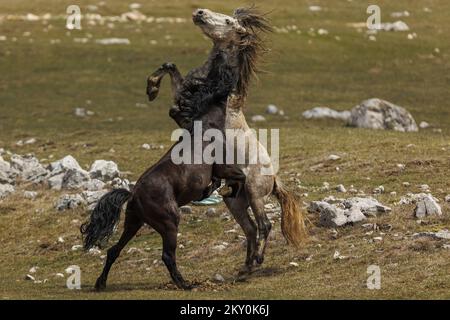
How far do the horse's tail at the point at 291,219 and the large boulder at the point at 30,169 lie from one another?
306 inches

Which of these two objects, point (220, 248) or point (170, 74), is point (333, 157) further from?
point (170, 74)

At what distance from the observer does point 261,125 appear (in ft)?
99.4

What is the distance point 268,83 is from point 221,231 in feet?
67.5

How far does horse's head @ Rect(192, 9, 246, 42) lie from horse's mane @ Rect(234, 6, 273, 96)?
0.43ft

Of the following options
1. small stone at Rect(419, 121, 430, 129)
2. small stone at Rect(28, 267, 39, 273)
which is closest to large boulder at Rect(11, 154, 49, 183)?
small stone at Rect(28, 267, 39, 273)

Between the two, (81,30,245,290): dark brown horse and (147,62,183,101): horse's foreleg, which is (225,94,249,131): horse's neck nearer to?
(81,30,245,290): dark brown horse

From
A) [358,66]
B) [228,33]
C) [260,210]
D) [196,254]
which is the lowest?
[358,66]

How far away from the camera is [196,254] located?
1650 cm

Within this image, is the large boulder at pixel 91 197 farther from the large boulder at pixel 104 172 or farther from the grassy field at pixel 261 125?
the large boulder at pixel 104 172

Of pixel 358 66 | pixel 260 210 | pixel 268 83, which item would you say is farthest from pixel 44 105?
pixel 260 210

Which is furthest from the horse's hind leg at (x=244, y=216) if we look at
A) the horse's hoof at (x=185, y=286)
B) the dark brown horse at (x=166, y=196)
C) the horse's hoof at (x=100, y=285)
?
the horse's hoof at (x=100, y=285)

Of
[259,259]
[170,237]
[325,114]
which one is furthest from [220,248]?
[325,114]
